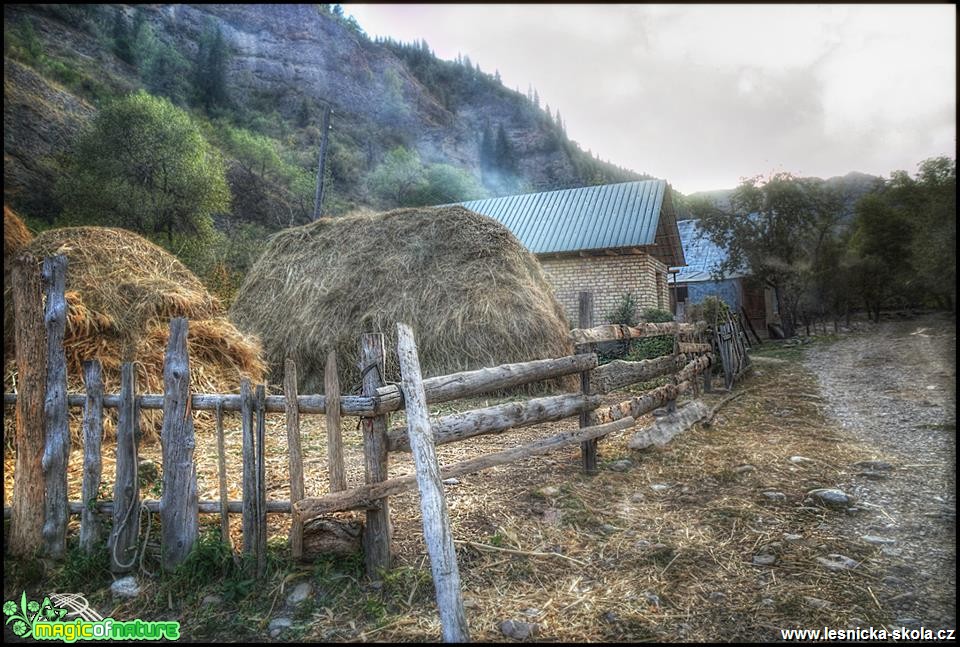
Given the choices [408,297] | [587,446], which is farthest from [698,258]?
[587,446]

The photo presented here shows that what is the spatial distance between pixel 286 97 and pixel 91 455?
204 feet

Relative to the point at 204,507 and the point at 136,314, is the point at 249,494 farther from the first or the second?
the point at 136,314

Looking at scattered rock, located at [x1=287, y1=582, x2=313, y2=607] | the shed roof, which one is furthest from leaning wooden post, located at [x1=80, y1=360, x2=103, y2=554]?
the shed roof

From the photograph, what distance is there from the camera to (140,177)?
15.9 m

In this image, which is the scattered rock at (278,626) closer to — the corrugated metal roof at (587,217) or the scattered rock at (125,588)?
the scattered rock at (125,588)

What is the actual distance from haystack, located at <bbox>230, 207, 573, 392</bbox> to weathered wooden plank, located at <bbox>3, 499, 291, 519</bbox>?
5.45m

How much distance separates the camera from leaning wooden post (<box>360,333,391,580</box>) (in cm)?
304

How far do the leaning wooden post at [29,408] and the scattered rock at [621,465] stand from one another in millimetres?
4549

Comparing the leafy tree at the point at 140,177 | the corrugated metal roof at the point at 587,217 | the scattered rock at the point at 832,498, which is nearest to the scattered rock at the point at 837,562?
the scattered rock at the point at 832,498

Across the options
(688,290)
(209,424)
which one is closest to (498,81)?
(688,290)

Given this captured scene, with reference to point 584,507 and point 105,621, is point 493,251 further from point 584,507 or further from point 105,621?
point 105,621

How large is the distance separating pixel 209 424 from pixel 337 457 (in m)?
5.37

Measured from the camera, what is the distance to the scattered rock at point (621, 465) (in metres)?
5.07

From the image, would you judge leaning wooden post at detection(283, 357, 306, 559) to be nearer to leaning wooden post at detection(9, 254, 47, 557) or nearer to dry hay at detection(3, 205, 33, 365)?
leaning wooden post at detection(9, 254, 47, 557)
